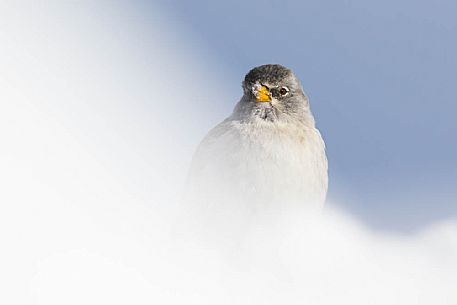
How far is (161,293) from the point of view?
4602 mm

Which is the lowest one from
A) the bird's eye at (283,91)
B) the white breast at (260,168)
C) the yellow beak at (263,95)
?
the white breast at (260,168)

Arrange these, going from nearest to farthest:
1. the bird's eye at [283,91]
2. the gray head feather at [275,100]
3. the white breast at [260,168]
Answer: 1. the white breast at [260,168]
2. the gray head feather at [275,100]
3. the bird's eye at [283,91]

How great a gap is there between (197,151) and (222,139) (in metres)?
0.44

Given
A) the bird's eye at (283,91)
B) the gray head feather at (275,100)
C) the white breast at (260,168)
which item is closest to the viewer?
the white breast at (260,168)

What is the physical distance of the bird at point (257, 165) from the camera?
603 cm

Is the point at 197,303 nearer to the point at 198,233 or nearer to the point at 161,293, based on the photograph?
the point at 161,293

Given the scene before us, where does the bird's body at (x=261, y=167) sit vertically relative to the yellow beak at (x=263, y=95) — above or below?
below

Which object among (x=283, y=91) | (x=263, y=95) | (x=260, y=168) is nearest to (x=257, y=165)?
(x=260, y=168)

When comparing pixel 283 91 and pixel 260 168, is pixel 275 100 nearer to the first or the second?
pixel 283 91

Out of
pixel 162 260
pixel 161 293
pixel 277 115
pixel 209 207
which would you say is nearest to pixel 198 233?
pixel 209 207

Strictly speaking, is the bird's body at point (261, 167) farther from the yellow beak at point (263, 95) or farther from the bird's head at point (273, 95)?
the yellow beak at point (263, 95)

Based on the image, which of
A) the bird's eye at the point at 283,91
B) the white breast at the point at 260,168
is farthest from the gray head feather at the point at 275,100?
the white breast at the point at 260,168

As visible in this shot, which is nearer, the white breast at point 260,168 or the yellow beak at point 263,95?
the white breast at point 260,168

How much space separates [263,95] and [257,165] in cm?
86
